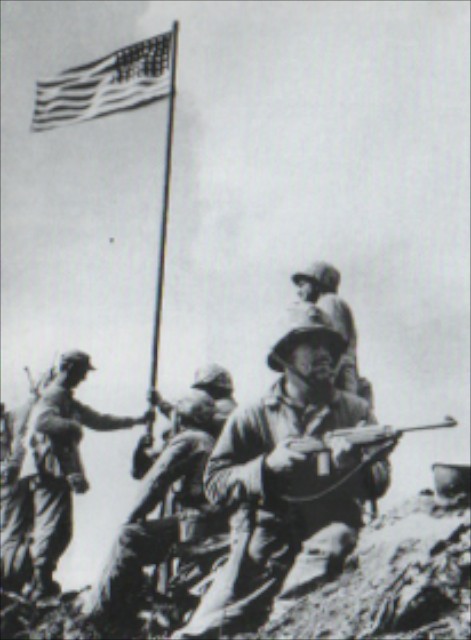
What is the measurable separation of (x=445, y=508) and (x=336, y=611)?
3.53 feet

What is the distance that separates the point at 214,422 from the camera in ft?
41.4

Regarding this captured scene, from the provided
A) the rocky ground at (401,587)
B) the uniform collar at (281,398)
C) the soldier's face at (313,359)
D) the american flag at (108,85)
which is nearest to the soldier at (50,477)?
the uniform collar at (281,398)

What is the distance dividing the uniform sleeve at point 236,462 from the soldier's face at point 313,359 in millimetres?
568

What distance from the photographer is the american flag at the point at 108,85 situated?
16906 mm

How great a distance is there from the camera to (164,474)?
39.9 feet

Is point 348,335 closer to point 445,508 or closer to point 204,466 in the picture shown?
point 204,466

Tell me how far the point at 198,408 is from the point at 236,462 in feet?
5.47

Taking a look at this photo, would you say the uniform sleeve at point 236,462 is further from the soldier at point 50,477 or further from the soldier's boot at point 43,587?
the soldier at point 50,477

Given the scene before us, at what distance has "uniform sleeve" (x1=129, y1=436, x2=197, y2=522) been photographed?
1206 centimetres

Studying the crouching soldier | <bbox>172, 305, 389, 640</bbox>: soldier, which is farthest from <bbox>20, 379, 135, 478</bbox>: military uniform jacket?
<bbox>172, 305, 389, 640</bbox>: soldier

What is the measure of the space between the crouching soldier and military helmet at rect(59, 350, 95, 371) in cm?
184

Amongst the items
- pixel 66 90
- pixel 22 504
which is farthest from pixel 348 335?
pixel 66 90

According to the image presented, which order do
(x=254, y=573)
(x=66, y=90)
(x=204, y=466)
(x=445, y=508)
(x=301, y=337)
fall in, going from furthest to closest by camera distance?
(x=66, y=90) → (x=204, y=466) → (x=301, y=337) → (x=254, y=573) → (x=445, y=508)

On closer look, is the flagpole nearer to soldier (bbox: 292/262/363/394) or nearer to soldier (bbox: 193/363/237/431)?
soldier (bbox: 193/363/237/431)
